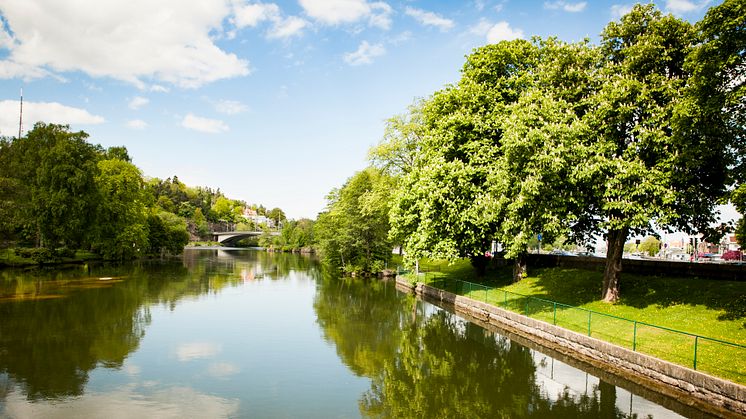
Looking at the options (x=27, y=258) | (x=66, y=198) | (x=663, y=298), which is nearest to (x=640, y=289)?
(x=663, y=298)

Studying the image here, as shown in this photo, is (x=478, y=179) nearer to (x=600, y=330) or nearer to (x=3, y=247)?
(x=600, y=330)

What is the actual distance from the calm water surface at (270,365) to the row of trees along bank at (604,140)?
687cm

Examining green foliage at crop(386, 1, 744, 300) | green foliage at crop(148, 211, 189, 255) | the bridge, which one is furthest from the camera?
the bridge

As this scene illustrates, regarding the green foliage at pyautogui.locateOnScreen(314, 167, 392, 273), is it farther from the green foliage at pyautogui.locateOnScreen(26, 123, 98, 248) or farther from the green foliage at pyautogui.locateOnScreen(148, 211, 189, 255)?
the green foliage at pyautogui.locateOnScreen(148, 211, 189, 255)

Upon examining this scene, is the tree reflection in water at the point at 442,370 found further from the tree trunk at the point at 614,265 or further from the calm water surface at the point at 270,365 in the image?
the tree trunk at the point at 614,265

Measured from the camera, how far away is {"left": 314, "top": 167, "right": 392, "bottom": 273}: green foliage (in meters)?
50.3

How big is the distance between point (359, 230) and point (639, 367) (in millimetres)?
37786

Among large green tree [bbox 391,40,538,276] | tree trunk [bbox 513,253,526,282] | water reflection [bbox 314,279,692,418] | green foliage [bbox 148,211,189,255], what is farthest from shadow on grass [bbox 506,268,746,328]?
green foliage [bbox 148,211,189,255]

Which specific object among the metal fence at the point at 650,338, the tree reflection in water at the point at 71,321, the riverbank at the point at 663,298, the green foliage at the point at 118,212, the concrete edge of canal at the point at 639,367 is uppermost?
the green foliage at the point at 118,212

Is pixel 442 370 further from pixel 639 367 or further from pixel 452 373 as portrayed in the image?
pixel 639 367

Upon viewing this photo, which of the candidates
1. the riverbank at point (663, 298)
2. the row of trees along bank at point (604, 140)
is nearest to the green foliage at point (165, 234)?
the row of trees along bank at point (604, 140)

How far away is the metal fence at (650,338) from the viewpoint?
46.1 feet

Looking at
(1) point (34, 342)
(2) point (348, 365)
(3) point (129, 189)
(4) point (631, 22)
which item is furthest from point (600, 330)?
(3) point (129, 189)

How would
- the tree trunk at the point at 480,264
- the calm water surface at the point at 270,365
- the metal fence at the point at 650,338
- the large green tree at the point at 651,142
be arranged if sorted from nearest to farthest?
the calm water surface at the point at 270,365
the metal fence at the point at 650,338
the large green tree at the point at 651,142
the tree trunk at the point at 480,264
